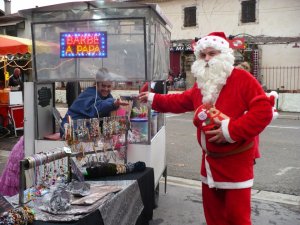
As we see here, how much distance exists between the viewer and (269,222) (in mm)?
4176

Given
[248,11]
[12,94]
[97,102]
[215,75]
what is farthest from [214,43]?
[248,11]

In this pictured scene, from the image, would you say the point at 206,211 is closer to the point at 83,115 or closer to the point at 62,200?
the point at 62,200

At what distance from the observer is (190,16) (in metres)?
24.6

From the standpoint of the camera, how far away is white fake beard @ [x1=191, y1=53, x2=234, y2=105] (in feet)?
9.66

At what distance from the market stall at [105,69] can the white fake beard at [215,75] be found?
0.85 metres

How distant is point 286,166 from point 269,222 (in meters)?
2.65

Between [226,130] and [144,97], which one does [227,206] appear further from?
[144,97]

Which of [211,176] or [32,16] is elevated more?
[32,16]

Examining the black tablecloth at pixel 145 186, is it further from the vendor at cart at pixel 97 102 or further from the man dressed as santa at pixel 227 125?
the vendor at cart at pixel 97 102

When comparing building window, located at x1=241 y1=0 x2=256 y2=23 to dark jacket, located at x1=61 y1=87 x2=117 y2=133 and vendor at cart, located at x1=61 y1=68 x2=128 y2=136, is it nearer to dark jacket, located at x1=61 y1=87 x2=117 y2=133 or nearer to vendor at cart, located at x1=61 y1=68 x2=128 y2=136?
vendor at cart, located at x1=61 y1=68 x2=128 y2=136

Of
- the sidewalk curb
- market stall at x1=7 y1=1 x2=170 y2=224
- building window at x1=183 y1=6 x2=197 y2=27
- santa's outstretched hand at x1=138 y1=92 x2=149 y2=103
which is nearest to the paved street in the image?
the sidewalk curb

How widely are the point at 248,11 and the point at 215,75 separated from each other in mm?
20905

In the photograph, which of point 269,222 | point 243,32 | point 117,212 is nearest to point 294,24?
point 243,32

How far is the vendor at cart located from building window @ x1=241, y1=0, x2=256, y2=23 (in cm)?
1992
